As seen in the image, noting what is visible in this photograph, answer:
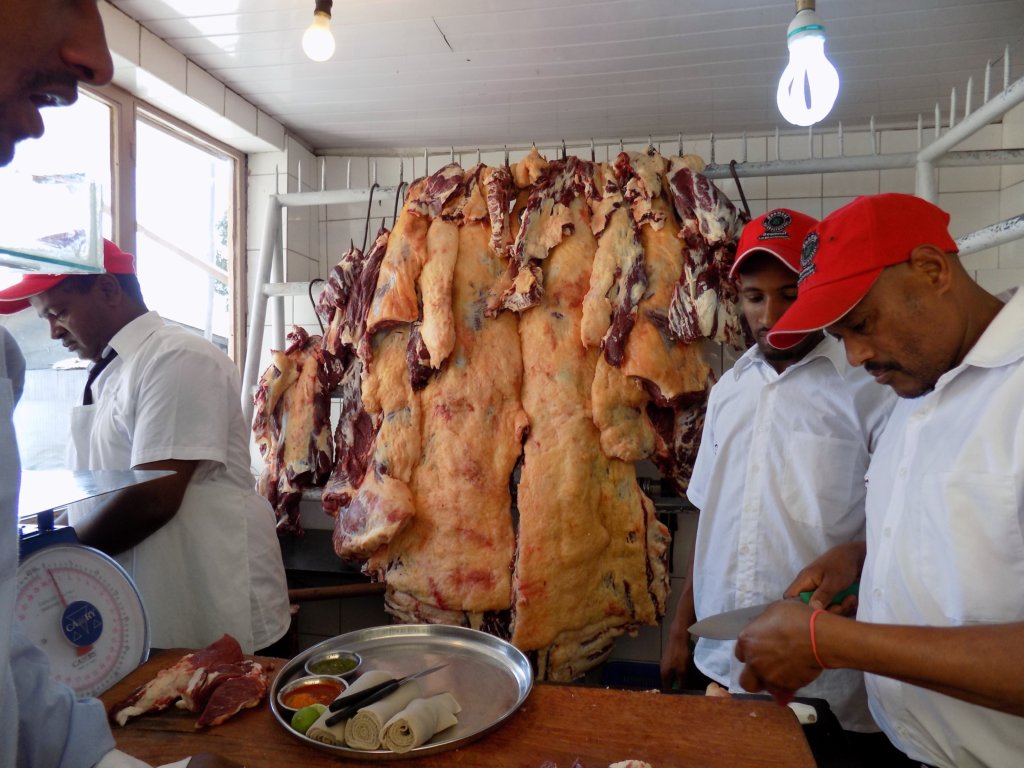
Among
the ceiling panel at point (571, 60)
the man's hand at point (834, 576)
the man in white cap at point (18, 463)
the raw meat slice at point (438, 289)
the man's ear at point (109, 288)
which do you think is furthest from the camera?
the raw meat slice at point (438, 289)

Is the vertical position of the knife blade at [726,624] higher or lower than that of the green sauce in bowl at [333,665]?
higher

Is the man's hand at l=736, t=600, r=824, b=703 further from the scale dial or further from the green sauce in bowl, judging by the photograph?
the scale dial

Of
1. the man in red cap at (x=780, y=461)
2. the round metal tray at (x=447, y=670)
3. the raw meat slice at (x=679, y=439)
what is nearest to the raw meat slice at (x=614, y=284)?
the raw meat slice at (x=679, y=439)

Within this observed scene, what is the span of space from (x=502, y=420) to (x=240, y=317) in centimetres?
229

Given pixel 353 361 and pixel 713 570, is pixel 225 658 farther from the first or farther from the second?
pixel 353 361

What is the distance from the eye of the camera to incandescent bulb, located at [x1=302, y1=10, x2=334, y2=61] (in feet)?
7.61

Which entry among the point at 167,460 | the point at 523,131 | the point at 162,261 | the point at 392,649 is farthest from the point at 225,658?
the point at 523,131

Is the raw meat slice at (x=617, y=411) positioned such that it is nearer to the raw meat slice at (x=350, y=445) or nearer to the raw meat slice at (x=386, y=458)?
the raw meat slice at (x=386, y=458)

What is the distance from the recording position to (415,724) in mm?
1487

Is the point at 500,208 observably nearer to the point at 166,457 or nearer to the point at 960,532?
the point at 166,457

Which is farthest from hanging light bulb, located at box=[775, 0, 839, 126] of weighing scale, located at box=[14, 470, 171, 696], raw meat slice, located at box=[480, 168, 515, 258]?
weighing scale, located at box=[14, 470, 171, 696]

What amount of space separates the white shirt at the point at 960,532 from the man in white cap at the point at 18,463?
1547 millimetres

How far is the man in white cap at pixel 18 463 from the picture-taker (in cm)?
83

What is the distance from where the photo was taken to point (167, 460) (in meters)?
2.55
